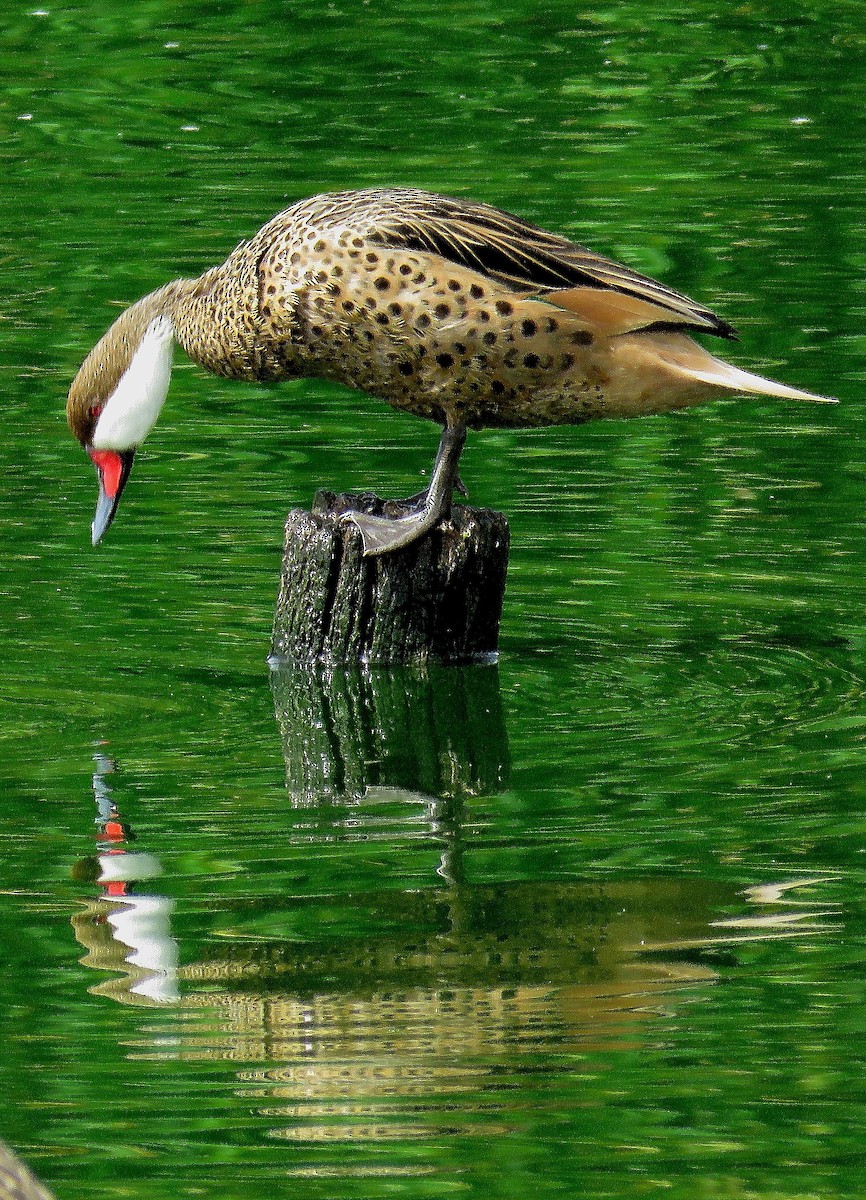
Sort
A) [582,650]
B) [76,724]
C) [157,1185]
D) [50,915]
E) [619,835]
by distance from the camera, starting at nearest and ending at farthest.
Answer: [157,1185] → [50,915] → [619,835] → [76,724] → [582,650]

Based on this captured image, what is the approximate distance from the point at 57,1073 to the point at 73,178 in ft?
32.8

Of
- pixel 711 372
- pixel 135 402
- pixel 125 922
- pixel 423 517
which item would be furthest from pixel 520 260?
pixel 125 922

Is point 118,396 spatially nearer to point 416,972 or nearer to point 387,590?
point 387,590

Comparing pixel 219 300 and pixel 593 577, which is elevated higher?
pixel 219 300

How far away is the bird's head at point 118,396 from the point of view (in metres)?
7.91

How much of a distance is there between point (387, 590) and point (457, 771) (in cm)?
119

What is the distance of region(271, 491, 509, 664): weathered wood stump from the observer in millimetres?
7562

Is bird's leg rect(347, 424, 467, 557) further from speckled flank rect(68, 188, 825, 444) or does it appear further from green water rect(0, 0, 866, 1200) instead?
green water rect(0, 0, 866, 1200)

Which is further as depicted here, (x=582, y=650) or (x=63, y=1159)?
(x=582, y=650)

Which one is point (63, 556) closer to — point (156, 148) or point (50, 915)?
point (50, 915)

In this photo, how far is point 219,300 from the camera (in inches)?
303

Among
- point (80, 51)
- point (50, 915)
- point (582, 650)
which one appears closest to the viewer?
point (50, 915)

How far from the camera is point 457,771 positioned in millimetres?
6578

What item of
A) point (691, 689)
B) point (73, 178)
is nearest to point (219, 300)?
point (691, 689)
